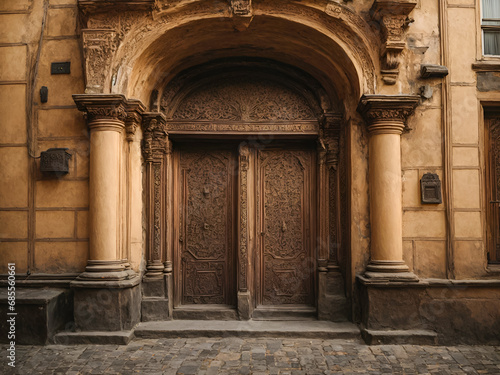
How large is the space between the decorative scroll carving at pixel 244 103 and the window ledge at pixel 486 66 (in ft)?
6.63

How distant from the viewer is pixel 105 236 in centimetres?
469

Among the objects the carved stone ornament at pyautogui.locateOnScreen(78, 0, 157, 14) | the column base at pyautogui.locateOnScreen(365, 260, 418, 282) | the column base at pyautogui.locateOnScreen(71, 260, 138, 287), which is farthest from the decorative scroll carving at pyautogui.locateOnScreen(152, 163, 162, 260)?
the column base at pyautogui.locateOnScreen(365, 260, 418, 282)

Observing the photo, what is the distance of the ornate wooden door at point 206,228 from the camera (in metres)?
5.61

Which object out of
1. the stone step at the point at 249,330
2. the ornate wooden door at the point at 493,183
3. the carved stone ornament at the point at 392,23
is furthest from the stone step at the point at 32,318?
the ornate wooden door at the point at 493,183

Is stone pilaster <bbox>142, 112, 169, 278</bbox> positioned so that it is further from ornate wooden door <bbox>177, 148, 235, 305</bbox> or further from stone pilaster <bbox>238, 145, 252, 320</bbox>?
stone pilaster <bbox>238, 145, 252, 320</bbox>

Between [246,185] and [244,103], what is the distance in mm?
1119

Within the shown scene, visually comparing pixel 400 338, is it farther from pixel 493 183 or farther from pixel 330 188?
pixel 493 183

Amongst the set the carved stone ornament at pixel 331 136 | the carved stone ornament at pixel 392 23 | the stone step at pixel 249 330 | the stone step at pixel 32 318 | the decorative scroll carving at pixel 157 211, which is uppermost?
the carved stone ornament at pixel 392 23

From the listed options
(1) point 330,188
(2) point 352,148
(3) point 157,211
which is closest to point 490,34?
(2) point 352,148

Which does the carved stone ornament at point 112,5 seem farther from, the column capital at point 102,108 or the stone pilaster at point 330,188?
the stone pilaster at point 330,188

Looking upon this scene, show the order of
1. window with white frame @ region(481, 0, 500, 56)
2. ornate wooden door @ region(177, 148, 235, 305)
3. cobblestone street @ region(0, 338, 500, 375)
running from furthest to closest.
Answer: ornate wooden door @ region(177, 148, 235, 305) → window with white frame @ region(481, 0, 500, 56) → cobblestone street @ region(0, 338, 500, 375)

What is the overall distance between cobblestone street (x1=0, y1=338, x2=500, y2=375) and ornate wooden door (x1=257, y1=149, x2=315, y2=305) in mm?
978

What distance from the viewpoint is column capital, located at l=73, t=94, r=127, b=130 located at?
4.62 metres

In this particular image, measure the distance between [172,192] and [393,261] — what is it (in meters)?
2.97
